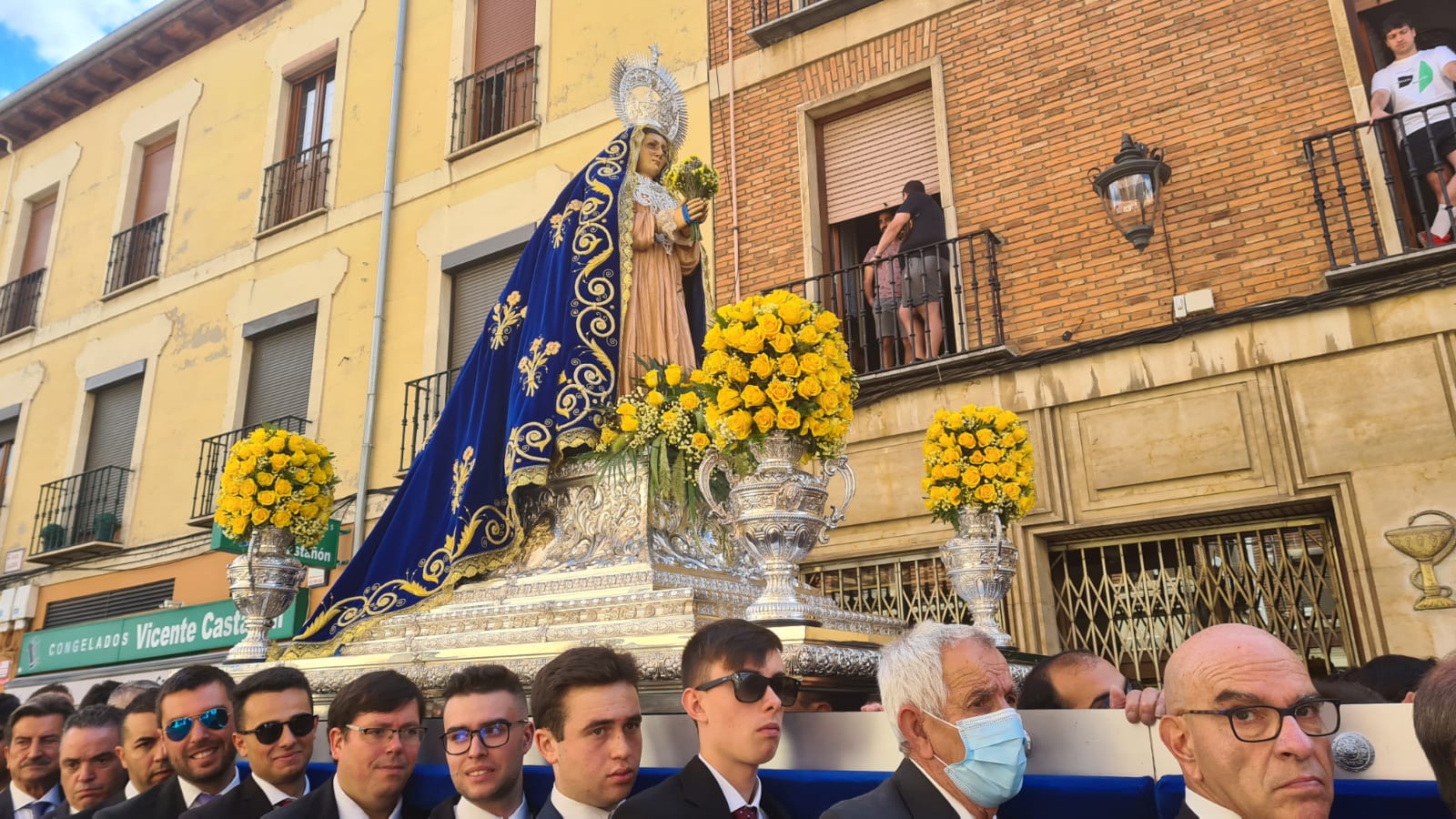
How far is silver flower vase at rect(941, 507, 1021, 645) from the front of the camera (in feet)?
13.6

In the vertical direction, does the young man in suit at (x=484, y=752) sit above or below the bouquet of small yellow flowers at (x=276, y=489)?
below

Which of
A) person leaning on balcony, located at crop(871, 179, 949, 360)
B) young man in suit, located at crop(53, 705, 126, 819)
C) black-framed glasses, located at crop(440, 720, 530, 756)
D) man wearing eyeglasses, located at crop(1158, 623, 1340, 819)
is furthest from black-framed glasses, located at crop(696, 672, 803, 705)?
person leaning on balcony, located at crop(871, 179, 949, 360)

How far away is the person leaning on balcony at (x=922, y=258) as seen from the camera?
708 centimetres

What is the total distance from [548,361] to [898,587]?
11.9 ft

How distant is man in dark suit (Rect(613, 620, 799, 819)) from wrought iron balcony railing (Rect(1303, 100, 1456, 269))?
15.8 feet

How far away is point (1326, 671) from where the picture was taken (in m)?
5.67

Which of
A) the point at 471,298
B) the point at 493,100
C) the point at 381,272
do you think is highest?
the point at 493,100

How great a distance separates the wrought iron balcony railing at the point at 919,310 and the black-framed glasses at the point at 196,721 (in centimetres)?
452

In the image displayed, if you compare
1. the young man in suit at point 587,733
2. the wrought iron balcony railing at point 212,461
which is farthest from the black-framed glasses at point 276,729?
the wrought iron balcony railing at point 212,461

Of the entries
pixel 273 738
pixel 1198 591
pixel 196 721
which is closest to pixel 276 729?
pixel 273 738

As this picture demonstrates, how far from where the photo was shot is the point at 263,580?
4664 mm

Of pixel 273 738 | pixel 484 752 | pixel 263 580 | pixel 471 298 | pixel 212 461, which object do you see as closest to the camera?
pixel 484 752

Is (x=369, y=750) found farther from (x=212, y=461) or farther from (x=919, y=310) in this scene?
(x=212, y=461)

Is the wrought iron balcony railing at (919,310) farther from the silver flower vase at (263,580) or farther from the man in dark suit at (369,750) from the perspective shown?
the man in dark suit at (369,750)
